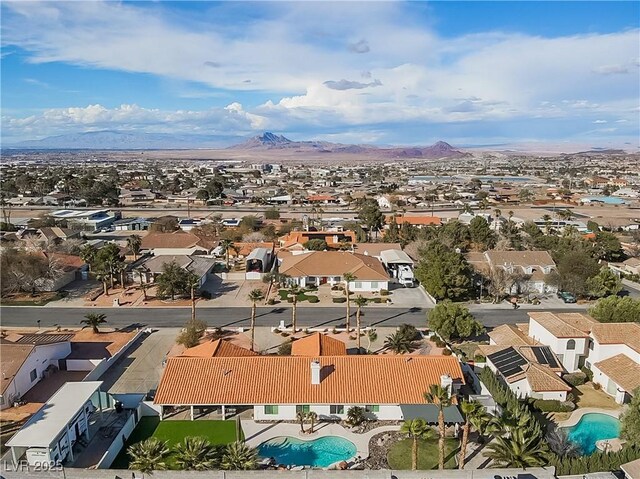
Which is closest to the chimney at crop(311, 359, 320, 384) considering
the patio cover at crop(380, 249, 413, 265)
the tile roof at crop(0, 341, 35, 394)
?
the tile roof at crop(0, 341, 35, 394)

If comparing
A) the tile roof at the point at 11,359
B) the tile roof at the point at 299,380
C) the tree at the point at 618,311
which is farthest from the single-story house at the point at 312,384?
the tree at the point at 618,311

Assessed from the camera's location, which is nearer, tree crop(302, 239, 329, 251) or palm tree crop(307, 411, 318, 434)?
palm tree crop(307, 411, 318, 434)

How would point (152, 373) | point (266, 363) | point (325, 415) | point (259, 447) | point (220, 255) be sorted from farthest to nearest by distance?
point (220, 255) → point (152, 373) → point (266, 363) → point (325, 415) → point (259, 447)

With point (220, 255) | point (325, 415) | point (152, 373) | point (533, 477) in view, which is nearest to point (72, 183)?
point (220, 255)

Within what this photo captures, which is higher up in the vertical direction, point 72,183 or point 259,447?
point 72,183

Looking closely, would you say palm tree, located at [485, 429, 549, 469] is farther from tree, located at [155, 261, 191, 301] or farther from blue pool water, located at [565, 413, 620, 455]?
tree, located at [155, 261, 191, 301]

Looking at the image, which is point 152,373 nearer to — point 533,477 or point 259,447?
point 259,447

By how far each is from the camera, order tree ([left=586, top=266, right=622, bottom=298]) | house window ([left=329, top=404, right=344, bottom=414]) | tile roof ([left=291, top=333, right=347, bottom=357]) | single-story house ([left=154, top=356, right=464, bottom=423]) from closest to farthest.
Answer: single-story house ([left=154, top=356, right=464, bottom=423]) < house window ([left=329, top=404, right=344, bottom=414]) < tile roof ([left=291, top=333, right=347, bottom=357]) < tree ([left=586, top=266, right=622, bottom=298])
